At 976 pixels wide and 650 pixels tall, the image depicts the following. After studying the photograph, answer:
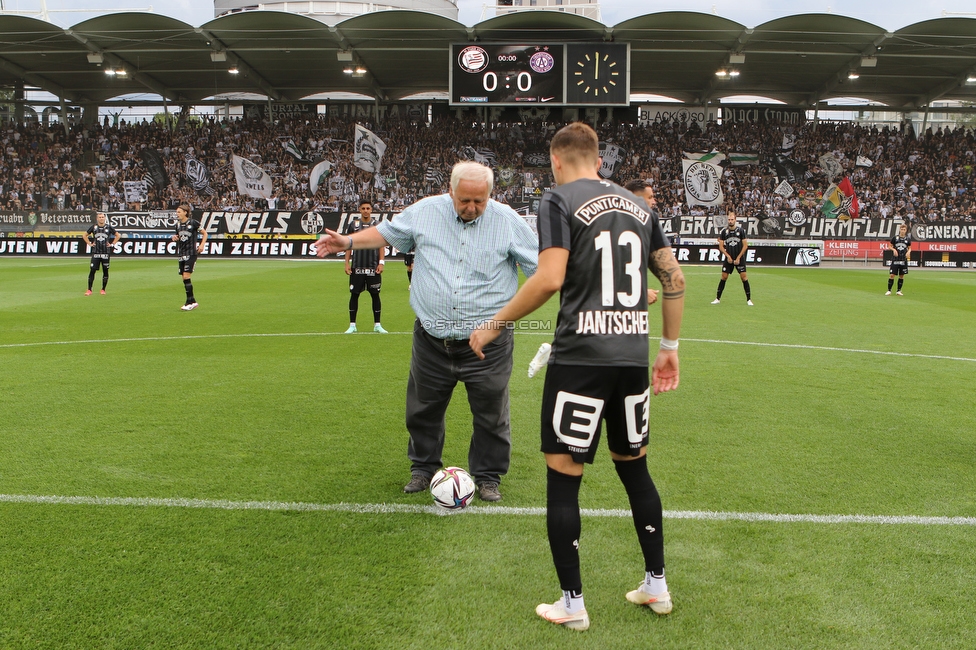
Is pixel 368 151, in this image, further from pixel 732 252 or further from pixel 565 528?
pixel 565 528

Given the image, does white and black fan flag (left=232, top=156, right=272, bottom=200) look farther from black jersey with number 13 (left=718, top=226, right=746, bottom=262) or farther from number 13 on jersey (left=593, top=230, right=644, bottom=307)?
number 13 on jersey (left=593, top=230, right=644, bottom=307)

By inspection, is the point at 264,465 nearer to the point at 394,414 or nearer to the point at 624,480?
the point at 394,414

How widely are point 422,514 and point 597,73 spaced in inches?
1304

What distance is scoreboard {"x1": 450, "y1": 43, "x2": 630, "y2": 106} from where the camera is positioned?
112 feet

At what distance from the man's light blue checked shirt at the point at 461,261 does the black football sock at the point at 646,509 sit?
1.47 meters

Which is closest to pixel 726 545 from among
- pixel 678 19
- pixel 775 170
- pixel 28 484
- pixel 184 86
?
pixel 28 484

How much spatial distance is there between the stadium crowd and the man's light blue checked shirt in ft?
111

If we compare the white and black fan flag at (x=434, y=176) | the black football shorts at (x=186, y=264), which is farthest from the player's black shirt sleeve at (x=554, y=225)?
the white and black fan flag at (x=434, y=176)

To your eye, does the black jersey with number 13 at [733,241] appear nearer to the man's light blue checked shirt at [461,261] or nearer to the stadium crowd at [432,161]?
the man's light blue checked shirt at [461,261]

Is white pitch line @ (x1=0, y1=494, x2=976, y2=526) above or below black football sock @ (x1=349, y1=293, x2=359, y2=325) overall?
below

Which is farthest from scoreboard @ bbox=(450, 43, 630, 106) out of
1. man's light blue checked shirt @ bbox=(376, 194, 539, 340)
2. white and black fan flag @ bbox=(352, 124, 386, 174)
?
man's light blue checked shirt @ bbox=(376, 194, 539, 340)

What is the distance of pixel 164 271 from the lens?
24.6 m

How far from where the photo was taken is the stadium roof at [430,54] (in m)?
33.6

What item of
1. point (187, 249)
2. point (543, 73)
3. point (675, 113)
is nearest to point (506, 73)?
point (543, 73)
